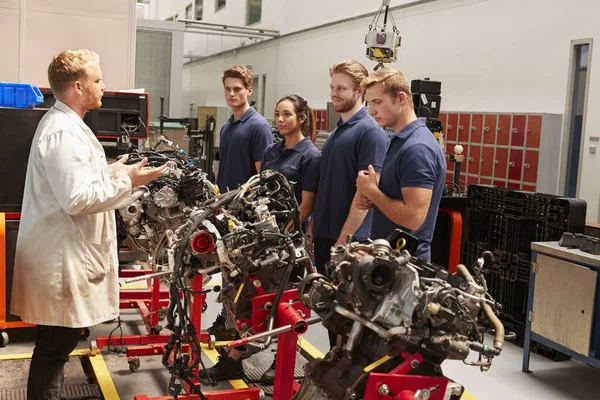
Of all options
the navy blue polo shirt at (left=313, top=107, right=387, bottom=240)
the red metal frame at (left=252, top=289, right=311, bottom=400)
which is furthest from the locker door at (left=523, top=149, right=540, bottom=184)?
the red metal frame at (left=252, top=289, right=311, bottom=400)

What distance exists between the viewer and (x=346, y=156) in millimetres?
3244

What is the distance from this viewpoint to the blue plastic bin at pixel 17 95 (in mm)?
3947

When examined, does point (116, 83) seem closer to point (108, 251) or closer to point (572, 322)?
point (108, 251)

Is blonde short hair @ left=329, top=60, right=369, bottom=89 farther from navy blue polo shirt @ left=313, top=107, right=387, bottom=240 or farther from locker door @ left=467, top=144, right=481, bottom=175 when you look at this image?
locker door @ left=467, top=144, right=481, bottom=175

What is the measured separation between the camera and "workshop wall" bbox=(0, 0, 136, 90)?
5.29 metres

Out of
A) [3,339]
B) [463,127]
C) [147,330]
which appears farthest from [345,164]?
[463,127]

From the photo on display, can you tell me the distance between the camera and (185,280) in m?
3.04

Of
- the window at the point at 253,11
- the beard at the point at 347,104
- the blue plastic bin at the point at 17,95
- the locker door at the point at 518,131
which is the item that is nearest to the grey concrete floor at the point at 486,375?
the blue plastic bin at the point at 17,95

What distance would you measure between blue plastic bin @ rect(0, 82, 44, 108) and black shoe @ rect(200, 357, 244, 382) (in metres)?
1.99

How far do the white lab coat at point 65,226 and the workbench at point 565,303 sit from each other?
256cm

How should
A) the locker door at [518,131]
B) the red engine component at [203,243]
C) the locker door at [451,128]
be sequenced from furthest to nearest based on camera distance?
1. the locker door at [451,128]
2. the locker door at [518,131]
3. the red engine component at [203,243]

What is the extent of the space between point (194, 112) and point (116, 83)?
32.0ft

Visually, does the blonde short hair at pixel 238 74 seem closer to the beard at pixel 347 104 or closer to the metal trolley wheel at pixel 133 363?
the beard at pixel 347 104

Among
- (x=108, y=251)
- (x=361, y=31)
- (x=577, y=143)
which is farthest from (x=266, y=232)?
(x=361, y=31)
